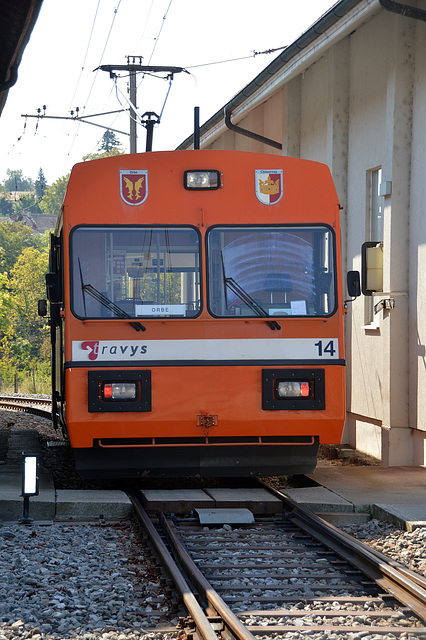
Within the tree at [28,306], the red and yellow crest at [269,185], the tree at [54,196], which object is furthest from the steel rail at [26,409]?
the tree at [54,196]

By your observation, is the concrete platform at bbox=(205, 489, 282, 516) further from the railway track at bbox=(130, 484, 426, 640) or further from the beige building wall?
the beige building wall

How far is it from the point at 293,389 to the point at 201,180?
220cm

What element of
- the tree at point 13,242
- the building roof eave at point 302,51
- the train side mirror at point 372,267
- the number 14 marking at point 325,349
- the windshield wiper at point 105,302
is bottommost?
the number 14 marking at point 325,349

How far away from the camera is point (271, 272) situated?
356 inches

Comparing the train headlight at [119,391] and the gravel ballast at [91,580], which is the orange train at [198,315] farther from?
the gravel ballast at [91,580]

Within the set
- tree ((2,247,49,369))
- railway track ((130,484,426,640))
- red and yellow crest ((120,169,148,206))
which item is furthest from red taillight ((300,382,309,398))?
tree ((2,247,49,369))

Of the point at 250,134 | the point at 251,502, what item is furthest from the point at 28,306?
the point at 251,502

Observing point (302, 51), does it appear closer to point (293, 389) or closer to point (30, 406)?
point (293, 389)

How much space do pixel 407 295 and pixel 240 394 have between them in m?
4.26

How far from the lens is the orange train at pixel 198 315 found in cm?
884

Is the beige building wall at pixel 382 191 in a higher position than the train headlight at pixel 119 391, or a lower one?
higher

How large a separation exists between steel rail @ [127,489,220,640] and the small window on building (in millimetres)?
6379

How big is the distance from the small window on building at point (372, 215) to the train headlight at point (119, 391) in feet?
19.7

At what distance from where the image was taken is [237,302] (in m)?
9.04
